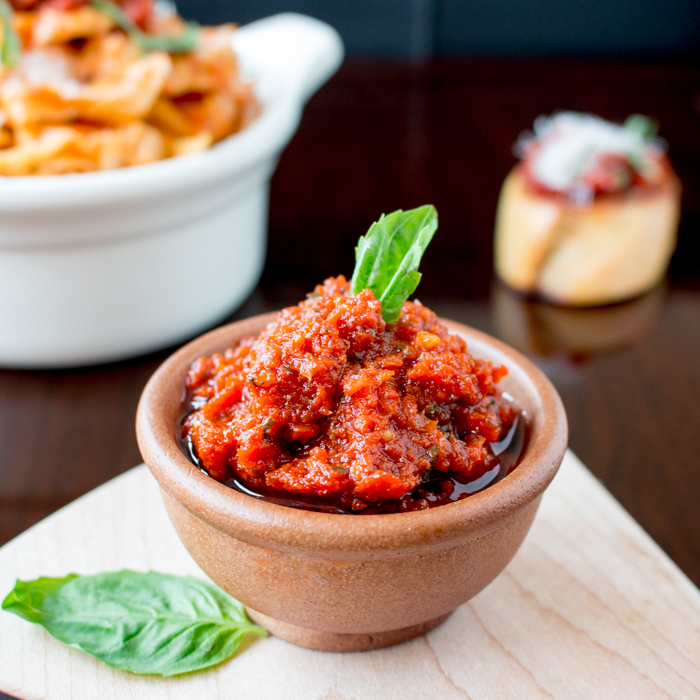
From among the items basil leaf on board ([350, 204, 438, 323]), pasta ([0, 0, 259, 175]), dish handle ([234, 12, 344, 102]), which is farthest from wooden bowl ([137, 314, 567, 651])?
dish handle ([234, 12, 344, 102])

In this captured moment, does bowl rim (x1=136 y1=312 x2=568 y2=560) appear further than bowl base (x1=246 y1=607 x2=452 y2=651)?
No

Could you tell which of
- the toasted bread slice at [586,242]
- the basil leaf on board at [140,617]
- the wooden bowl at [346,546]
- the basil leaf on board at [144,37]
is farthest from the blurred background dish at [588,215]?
the basil leaf on board at [140,617]

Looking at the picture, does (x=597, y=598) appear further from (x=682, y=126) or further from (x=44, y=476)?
(x=682, y=126)

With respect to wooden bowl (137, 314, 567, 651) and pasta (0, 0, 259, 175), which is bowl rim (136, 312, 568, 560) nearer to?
wooden bowl (137, 314, 567, 651)

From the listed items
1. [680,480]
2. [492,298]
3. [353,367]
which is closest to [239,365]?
[353,367]

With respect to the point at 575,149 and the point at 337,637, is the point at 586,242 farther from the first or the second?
the point at 337,637

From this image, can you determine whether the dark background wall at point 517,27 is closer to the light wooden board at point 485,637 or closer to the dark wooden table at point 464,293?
the dark wooden table at point 464,293
